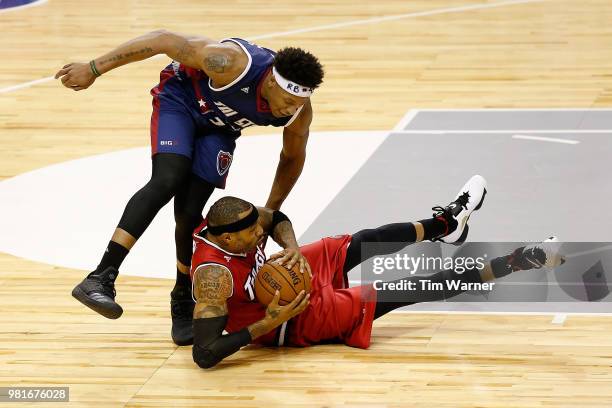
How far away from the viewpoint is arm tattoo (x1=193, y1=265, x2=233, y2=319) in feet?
20.1

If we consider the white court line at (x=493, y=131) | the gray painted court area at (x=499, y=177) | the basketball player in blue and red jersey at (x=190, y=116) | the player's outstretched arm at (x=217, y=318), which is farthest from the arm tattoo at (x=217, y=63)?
the white court line at (x=493, y=131)

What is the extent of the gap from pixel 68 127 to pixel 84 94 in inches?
52.1

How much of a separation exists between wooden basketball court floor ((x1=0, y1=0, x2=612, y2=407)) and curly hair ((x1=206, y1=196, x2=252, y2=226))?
0.72 m

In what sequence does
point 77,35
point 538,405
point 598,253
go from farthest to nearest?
point 77,35 → point 598,253 → point 538,405

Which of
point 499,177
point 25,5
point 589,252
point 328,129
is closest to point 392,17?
point 25,5

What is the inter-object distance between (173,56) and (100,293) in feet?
4.12

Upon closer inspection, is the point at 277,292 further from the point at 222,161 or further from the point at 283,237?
the point at 222,161

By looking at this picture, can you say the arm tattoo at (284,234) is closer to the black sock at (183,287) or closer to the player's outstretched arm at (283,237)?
the player's outstretched arm at (283,237)

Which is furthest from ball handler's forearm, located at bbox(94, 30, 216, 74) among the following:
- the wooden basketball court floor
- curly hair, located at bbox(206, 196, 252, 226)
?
the wooden basketball court floor

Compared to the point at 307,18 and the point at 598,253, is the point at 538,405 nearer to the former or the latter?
the point at 598,253

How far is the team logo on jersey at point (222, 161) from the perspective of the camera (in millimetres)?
6723

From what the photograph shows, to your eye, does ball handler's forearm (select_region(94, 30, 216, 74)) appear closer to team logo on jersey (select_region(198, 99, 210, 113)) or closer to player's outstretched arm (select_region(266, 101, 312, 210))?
team logo on jersey (select_region(198, 99, 210, 113))

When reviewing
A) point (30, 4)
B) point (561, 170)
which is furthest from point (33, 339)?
point (30, 4)

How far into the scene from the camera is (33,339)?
6.72 metres
